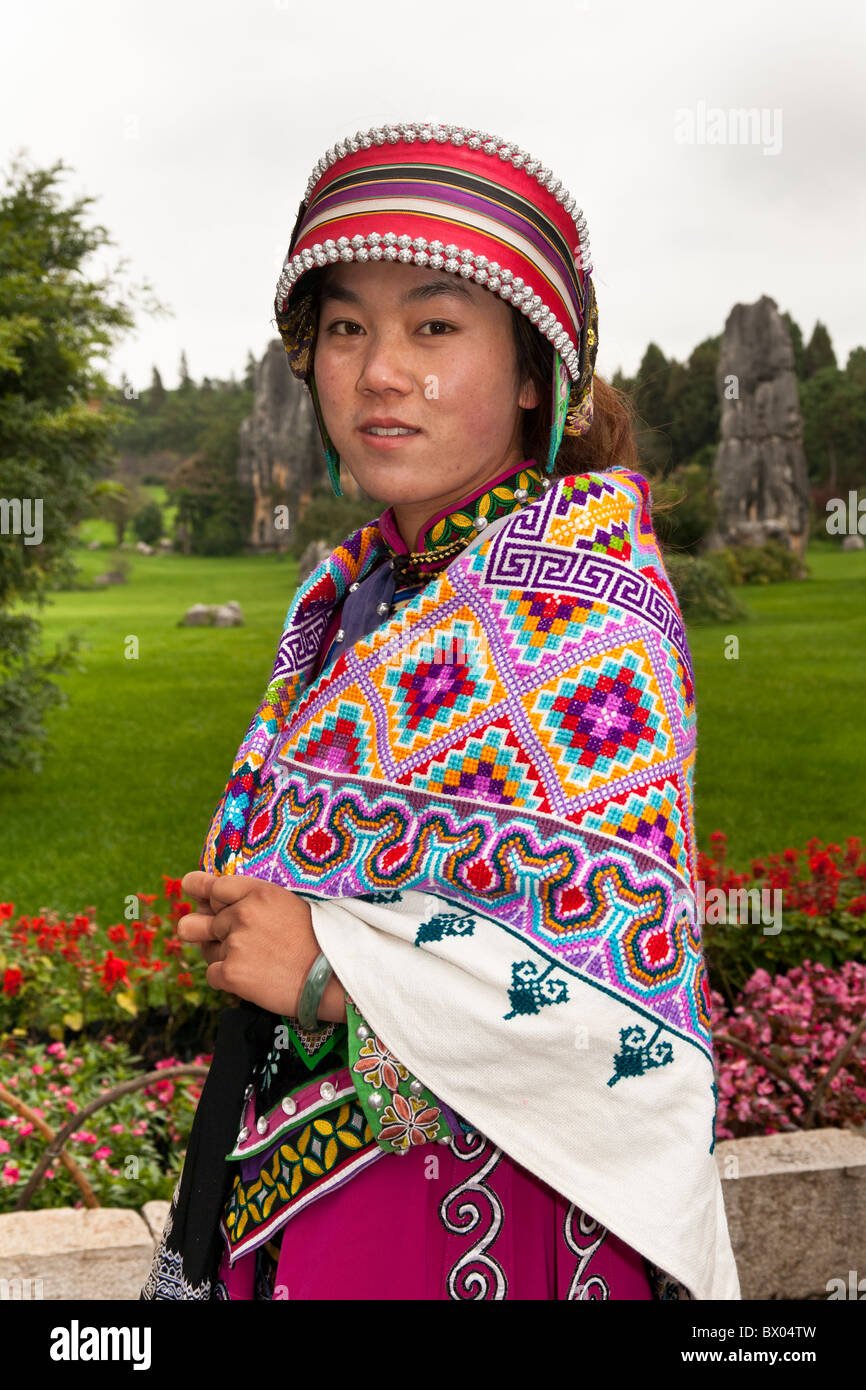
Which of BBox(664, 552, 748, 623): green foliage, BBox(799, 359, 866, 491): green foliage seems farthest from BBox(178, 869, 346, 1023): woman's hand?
BBox(799, 359, 866, 491): green foliage

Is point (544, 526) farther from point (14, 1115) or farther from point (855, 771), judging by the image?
point (855, 771)

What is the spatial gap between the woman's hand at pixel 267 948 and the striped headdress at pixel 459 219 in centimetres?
84

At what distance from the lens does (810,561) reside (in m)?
27.6

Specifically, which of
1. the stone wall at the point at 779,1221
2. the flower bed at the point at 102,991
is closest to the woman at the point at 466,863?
the stone wall at the point at 779,1221

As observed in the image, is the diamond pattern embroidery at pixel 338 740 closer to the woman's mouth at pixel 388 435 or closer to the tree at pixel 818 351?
the woman's mouth at pixel 388 435

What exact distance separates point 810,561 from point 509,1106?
91.7 feet

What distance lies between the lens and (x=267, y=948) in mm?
1534

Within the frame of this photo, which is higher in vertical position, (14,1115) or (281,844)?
(281,844)

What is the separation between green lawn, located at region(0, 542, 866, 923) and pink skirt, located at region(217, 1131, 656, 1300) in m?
5.36

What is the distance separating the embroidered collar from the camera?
175cm

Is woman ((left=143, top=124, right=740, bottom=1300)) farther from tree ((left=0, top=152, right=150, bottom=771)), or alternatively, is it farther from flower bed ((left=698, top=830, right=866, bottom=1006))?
tree ((left=0, top=152, right=150, bottom=771))

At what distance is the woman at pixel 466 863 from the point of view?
1452mm
